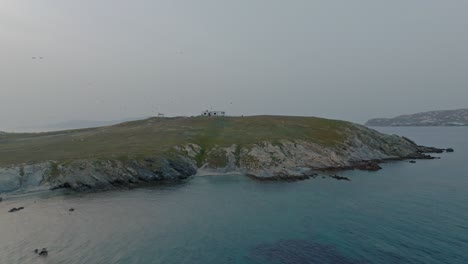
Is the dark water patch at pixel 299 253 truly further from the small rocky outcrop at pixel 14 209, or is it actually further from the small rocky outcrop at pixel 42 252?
the small rocky outcrop at pixel 14 209

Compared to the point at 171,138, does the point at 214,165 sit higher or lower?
lower

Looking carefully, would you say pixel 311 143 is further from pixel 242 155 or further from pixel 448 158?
pixel 448 158

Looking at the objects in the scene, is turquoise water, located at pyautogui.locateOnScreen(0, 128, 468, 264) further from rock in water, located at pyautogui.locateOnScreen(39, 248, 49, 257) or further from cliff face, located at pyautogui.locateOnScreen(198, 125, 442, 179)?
cliff face, located at pyautogui.locateOnScreen(198, 125, 442, 179)

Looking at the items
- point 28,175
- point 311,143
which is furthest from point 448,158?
point 28,175

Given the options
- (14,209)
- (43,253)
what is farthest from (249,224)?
(14,209)

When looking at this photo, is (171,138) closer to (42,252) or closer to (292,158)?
(292,158)
